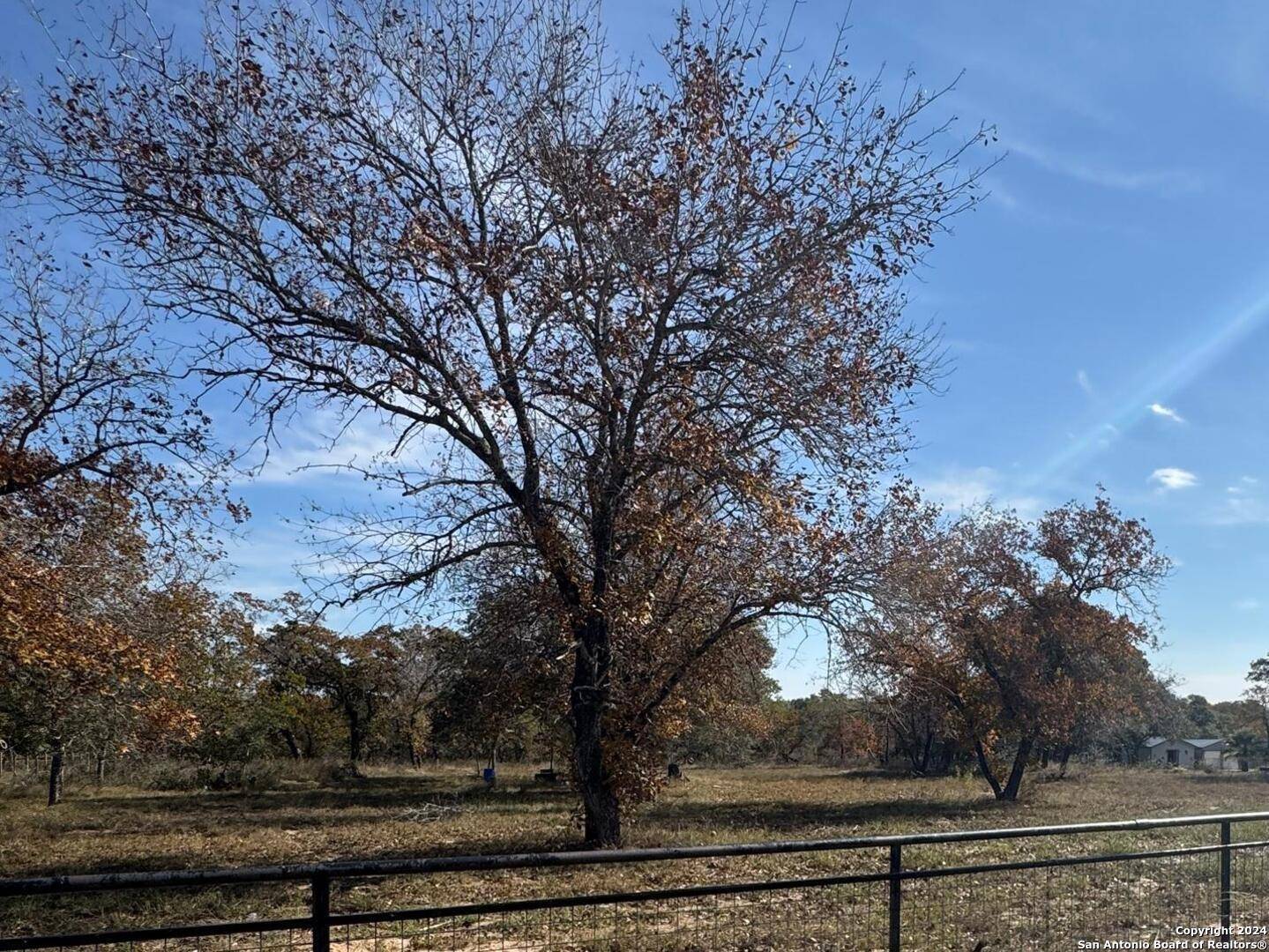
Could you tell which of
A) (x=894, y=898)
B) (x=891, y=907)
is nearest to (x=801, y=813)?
(x=891, y=907)

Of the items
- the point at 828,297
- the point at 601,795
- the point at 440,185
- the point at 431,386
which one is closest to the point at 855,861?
the point at 601,795

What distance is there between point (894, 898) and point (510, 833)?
1203 centimetres

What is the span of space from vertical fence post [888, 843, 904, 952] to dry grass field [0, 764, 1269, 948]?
0.59 m

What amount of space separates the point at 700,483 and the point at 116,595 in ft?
40.0

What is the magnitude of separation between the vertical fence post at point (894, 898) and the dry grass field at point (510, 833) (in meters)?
0.59

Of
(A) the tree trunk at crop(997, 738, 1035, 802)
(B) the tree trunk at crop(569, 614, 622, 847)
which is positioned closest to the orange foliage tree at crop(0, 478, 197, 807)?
(B) the tree trunk at crop(569, 614, 622, 847)

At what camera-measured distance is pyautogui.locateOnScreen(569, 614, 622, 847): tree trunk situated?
13.6m

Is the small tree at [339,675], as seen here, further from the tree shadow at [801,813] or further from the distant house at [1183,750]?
the distant house at [1183,750]

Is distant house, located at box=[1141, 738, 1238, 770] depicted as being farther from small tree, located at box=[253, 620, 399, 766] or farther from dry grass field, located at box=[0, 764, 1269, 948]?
small tree, located at box=[253, 620, 399, 766]

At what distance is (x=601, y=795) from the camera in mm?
13867

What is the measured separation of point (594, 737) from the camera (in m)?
13.9

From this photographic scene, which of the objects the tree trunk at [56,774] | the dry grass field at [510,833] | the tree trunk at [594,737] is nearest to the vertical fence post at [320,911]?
the dry grass field at [510,833]

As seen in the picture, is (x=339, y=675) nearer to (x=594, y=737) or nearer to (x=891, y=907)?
(x=594, y=737)

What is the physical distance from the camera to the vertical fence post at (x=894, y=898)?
206 inches
